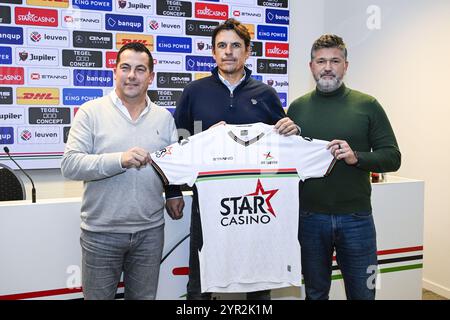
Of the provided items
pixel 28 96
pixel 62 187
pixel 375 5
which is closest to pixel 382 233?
pixel 375 5

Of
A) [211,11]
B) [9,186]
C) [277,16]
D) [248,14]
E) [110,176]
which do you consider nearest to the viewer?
[110,176]

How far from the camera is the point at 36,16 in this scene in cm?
382

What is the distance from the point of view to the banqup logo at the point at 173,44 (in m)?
4.29

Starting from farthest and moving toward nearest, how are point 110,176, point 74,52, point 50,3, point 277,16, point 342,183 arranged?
point 277,16 → point 74,52 → point 50,3 → point 342,183 → point 110,176

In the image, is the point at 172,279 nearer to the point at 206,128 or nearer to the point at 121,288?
the point at 121,288

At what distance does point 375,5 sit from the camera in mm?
4410

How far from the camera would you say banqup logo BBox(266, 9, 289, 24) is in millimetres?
4660

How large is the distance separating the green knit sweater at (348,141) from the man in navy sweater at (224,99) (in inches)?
6.9

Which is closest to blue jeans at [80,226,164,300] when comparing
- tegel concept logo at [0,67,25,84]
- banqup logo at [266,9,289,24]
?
tegel concept logo at [0,67,25,84]

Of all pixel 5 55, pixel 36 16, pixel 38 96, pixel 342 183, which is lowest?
pixel 342 183

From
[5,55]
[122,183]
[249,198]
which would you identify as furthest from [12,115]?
[249,198]

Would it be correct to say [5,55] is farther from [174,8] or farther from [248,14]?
[248,14]

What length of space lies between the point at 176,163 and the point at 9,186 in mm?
1340

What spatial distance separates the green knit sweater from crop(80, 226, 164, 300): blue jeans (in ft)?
2.55
